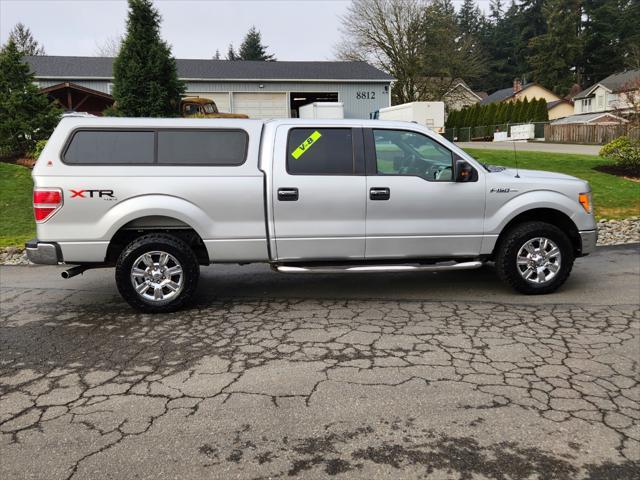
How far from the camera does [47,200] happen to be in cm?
536

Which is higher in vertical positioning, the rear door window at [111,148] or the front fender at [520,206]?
the rear door window at [111,148]

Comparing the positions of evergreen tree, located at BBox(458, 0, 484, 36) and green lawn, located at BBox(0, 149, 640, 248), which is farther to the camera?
evergreen tree, located at BBox(458, 0, 484, 36)

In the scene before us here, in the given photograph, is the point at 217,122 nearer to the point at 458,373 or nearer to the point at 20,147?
the point at 458,373

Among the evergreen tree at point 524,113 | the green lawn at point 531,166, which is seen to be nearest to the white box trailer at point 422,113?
the green lawn at point 531,166

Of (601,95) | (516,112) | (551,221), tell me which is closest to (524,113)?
(516,112)

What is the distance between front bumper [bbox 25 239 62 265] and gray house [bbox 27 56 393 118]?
24442 mm

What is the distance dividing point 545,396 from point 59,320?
4.56 meters

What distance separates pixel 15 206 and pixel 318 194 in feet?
32.8

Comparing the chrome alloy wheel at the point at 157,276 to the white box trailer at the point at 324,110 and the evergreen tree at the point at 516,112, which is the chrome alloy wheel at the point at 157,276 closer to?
the white box trailer at the point at 324,110

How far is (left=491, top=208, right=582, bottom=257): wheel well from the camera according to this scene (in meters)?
6.17

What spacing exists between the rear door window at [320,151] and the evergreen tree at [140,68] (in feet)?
50.2

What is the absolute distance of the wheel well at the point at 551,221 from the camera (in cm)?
617

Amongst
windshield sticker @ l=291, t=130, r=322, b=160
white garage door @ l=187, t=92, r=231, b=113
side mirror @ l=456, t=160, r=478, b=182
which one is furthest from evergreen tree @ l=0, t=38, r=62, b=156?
side mirror @ l=456, t=160, r=478, b=182

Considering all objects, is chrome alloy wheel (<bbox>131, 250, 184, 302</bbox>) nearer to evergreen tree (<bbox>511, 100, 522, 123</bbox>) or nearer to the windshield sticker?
the windshield sticker
